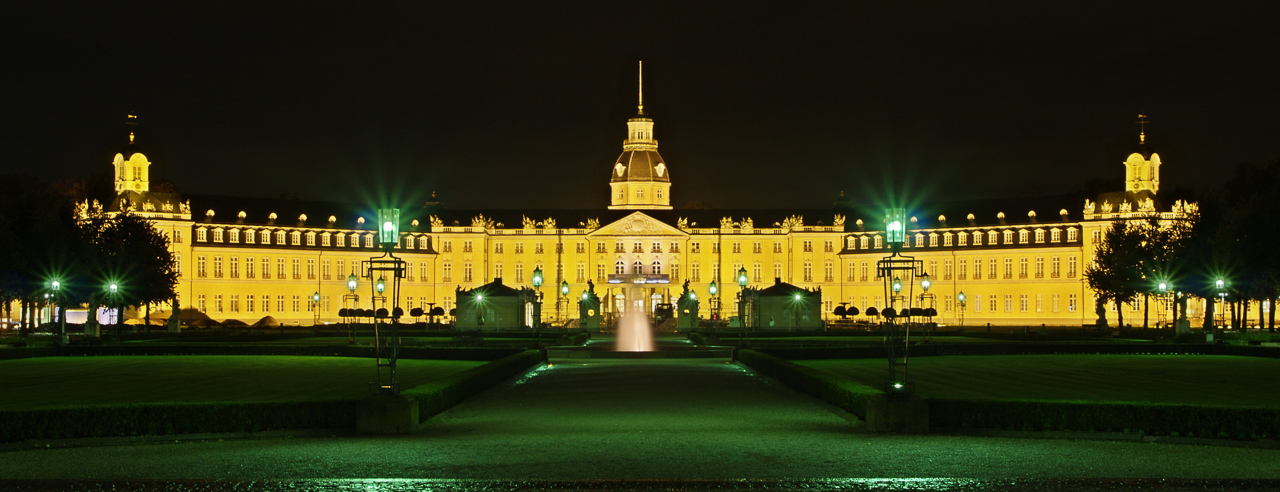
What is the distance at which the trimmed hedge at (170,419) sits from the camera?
19.8 metres

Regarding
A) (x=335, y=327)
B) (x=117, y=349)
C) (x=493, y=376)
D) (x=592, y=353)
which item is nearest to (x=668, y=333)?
(x=335, y=327)

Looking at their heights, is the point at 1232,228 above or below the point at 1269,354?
above

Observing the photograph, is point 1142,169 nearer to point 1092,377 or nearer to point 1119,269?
point 1119,269

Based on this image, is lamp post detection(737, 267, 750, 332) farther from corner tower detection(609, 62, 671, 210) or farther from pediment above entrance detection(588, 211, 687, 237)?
corner tower detection(609, 62, 671, 210)

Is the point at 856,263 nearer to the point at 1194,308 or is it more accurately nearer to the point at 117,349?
the point at 1194,308

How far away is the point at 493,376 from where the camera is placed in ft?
103

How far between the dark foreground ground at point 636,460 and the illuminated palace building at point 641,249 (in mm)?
88676

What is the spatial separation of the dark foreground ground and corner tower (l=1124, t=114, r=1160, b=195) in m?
93.8

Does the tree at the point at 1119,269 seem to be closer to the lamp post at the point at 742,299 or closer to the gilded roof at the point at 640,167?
the lamp post at the point at 742,299

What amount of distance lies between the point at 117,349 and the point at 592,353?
17.2 metres

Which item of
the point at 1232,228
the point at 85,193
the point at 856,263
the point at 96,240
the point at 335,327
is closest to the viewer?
the point at 1232,228

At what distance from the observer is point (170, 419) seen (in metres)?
20.7

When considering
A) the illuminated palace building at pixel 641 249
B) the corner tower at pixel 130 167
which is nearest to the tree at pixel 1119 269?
the illuminated palace building at pixel 641 249

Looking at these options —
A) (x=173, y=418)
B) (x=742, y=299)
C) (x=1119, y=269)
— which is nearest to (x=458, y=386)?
(x=173, y=418)
